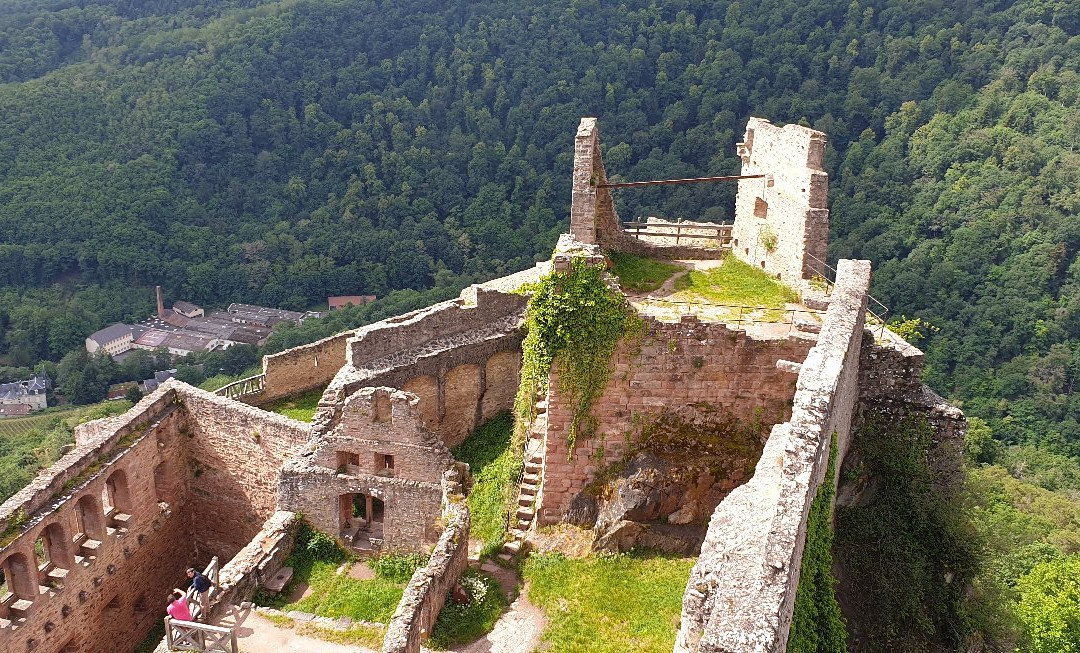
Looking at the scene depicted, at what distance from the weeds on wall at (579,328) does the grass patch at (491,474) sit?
8.20 ft

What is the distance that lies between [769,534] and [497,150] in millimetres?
49426

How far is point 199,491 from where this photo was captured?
19.3 m

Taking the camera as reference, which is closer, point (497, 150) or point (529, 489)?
point (529, 489)

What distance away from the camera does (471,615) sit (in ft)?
43.5

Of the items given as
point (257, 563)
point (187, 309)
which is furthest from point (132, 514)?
point (187, 309)

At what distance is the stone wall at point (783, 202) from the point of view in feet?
52.6

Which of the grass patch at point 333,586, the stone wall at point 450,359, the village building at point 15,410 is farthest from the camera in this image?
the village building at point 15,410

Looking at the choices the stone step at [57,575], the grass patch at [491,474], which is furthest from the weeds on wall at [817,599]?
the stone step at [57,575]

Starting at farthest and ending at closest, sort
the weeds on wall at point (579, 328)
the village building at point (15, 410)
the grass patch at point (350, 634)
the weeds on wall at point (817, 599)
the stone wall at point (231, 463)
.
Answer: the village building at point (15, 410) → the stone wall at point (231, 463) → the grass patch at point (350, 634) → the weeds on wall at point (579, 328) → the weeds on wall at point (817, 599)

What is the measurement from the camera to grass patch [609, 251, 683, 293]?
16.1m

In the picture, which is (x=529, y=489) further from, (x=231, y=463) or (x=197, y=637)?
(x=231, y=463)

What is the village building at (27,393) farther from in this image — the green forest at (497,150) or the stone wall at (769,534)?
the stone wall at (769,534)

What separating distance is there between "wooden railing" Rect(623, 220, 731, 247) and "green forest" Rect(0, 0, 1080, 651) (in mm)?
12776

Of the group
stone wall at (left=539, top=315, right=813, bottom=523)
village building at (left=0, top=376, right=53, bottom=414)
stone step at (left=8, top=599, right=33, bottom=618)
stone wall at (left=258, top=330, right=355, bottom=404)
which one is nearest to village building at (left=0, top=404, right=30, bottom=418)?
village building at (left=0, top=376, right=53, bottom=414)
